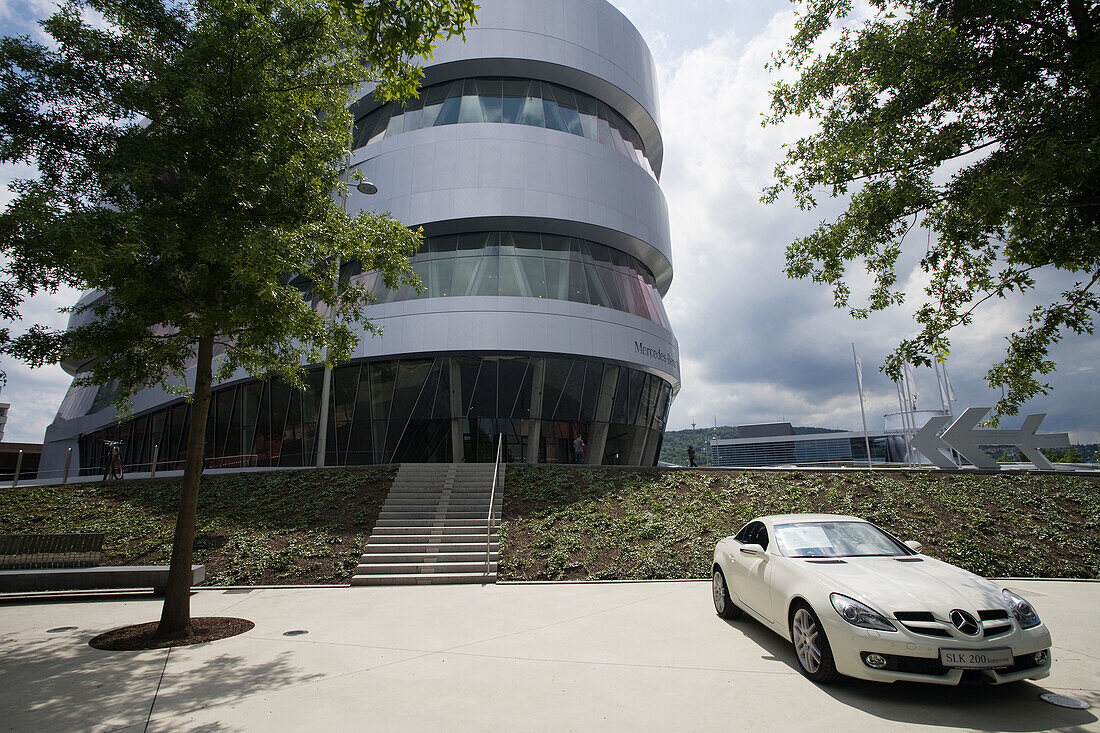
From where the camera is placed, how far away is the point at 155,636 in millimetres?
7188

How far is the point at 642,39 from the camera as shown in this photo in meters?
28.5

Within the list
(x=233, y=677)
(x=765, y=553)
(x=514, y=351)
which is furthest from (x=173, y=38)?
(x=514, y=351)

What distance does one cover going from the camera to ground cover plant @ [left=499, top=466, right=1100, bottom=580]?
11719mm

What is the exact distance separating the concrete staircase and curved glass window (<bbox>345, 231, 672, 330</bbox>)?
7708 millimetres

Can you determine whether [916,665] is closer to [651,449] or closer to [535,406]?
[535,406]

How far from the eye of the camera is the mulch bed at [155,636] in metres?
6.86

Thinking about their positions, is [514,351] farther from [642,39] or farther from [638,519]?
[642,39]

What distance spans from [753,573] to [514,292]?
55.7ft

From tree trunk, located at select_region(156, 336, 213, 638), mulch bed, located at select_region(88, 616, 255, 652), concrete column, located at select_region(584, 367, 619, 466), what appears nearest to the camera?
mulch bed, located at select_region(88, 616, 255, 652)

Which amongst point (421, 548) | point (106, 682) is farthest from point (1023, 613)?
point (421, 548)

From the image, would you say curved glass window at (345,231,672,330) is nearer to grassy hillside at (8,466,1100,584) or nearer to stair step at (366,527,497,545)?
grassy hillside at (8,466,1100,584)

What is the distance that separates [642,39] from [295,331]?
2726 cm

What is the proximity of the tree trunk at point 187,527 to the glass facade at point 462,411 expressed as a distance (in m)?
13.9

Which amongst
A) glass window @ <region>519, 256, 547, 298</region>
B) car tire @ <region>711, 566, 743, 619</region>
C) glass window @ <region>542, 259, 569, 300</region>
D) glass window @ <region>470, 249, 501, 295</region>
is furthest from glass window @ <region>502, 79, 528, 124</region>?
car tire @ <region>711, 566, 743, 619</region>
